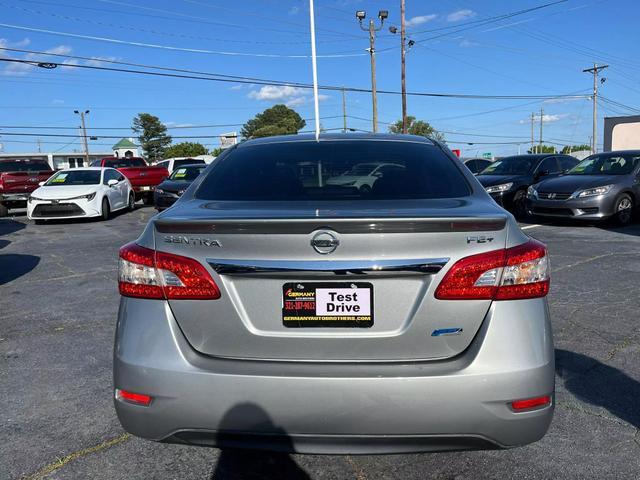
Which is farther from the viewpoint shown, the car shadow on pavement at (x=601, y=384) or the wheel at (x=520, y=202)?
the wheel at (x=520, y=202)

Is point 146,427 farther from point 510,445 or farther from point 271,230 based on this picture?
point 510,445

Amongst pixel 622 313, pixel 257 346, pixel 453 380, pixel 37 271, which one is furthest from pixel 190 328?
pixel 37 271

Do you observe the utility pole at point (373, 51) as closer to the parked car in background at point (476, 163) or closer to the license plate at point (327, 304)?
the parked car in background at point (476, 163)

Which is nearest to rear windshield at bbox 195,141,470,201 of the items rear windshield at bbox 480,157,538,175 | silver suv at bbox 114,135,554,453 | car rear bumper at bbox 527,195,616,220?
silver suv at bbox 114,135,554,453

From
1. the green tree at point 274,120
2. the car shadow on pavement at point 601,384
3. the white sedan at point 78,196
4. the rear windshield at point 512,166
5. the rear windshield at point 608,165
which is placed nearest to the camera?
the car shadow on pavement at point 601,384

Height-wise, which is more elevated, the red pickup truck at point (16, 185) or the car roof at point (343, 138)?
the car roof at point (343, 138)

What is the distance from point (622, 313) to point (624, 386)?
5.79 ft

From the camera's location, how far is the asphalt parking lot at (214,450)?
8.27ft

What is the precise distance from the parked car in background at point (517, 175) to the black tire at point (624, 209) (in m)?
2.26

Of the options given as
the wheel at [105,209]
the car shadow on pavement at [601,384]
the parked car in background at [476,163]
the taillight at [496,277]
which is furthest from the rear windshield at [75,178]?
the parked car in background at [476,163]

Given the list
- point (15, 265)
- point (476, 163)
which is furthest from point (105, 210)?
point (476, 163)

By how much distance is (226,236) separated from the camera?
81.0 inches

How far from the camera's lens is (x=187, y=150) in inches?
3292

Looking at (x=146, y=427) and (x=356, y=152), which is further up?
(x=356, y=152)
